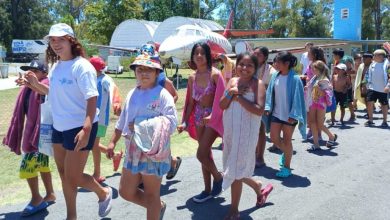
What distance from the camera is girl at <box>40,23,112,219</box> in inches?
140

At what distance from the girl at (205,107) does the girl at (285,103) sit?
50.8 inches

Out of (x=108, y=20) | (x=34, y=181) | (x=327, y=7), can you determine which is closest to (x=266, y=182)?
(x=34, y=181)

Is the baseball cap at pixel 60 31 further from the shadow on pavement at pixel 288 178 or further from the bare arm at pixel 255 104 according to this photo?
the shadow on pavement at pixel 288 178

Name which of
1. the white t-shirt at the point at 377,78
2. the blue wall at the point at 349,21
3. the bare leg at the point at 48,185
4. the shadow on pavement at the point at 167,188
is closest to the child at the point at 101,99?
the bare leg at the point at 48,185

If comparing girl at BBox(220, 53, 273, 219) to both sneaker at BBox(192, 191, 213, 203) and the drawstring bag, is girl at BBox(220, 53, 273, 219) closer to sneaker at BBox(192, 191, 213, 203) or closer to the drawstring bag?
sneaker at BBox(192, 191, 213, 203)

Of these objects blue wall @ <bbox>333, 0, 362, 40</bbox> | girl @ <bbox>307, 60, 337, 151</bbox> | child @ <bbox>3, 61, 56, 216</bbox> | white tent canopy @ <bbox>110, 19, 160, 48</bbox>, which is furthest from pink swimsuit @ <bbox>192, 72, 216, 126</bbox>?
white tent canopy @ <bbox>110, 19, 160, 48</bbox>

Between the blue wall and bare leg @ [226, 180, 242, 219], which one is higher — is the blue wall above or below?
above

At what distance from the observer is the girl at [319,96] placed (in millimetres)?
7547

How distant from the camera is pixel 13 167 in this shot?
6406 millimetres

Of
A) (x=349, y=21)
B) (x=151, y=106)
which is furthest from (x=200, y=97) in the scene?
(x=349, y=21)

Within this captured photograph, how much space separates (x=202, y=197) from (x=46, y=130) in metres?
1.85

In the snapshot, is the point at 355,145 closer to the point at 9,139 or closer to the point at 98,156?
the point at 98,156

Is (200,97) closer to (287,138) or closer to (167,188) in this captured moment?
(167,188)

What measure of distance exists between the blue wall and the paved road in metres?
35.1
